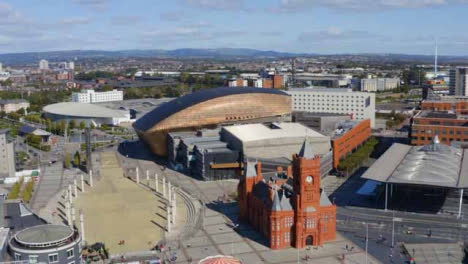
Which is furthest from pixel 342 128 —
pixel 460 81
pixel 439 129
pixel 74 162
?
pixel 460 81

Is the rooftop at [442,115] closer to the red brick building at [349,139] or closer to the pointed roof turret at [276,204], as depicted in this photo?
the red brick building at [349,139]

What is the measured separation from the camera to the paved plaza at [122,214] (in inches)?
2014

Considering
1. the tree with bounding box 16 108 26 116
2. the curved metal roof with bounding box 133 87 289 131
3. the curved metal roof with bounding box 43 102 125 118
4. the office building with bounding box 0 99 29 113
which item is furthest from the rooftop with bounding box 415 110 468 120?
the office building with bounding box 0 99 29 113

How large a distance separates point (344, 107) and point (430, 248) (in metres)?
76.8

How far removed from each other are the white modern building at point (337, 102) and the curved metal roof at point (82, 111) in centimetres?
4746

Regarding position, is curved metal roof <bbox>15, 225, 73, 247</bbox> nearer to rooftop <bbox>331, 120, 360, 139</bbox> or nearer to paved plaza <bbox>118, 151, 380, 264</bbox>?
paved plaza <bbox>118, 151, 380, 264</bbox>

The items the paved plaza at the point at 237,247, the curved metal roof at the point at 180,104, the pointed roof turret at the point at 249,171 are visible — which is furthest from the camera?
the curved metal roof at the point at 180,104

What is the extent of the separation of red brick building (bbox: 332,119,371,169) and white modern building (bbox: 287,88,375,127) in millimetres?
19583

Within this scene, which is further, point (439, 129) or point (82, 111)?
point (82, 111)

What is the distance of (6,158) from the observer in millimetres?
77812

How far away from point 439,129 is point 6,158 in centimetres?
6798

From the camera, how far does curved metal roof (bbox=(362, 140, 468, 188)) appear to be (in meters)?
56.1

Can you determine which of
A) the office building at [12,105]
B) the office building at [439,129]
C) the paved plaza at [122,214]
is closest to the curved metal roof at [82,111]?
the office building at [12,105]

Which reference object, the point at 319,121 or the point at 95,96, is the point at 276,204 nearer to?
the point at 319,121
